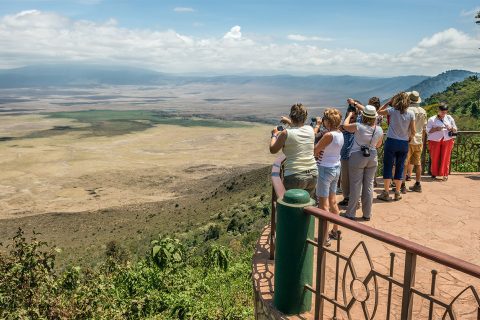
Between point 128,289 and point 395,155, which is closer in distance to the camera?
point 395,155

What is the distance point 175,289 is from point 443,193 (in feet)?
22.8

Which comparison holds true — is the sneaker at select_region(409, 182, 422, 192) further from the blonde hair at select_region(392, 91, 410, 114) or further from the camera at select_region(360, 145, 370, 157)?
the camera at select_region(360, 145, 370, 157)

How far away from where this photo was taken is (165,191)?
185ft

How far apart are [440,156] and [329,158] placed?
5683mm

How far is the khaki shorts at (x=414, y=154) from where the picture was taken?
29.8ft

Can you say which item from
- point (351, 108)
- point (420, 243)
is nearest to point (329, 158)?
point (351, 108)

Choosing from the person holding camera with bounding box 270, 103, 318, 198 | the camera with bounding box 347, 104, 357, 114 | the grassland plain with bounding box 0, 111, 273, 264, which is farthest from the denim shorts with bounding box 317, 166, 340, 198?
the grassland plain with bounding box 0, 111, 273, 264

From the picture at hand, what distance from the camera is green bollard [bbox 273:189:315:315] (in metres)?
3.96

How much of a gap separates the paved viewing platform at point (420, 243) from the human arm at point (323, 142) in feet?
4.89

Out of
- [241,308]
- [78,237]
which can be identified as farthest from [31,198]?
[241,308]

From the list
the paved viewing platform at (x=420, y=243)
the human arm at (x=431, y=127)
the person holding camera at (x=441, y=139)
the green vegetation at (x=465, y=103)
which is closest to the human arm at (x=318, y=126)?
the paved viewing platform at (x=420, y=243)

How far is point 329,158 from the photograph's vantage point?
6.25 metres

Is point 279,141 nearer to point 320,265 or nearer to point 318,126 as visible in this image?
point 318,126

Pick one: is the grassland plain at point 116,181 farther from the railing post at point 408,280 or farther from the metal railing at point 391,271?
the railing post at point 408,280
